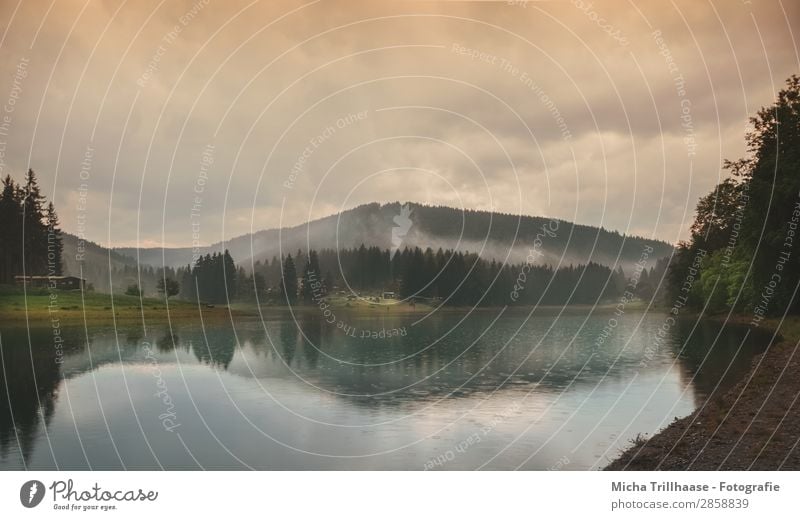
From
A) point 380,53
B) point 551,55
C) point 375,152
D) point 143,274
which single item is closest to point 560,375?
point 551,55

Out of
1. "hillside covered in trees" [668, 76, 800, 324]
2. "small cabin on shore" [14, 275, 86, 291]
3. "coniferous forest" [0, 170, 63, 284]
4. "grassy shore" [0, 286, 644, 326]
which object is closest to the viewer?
"hillside covered in trees" [668, 76, 800, 324]

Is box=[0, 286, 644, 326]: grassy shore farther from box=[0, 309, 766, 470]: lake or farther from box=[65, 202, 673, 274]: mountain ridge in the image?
box=[65, 202, 673, 274]: mountain ridge

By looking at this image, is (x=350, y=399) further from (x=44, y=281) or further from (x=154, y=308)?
(x=154, y=308)

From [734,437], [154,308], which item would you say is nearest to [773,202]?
[734,437]

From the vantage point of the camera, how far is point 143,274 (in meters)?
131

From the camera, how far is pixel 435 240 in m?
157

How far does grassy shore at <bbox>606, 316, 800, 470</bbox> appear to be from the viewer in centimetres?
1439

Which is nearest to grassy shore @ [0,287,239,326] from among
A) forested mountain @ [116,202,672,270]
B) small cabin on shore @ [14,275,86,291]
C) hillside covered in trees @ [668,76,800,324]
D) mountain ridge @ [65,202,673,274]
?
small cabin on shore @ [14,275,86,291]

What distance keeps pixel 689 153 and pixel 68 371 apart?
3628 centimetres

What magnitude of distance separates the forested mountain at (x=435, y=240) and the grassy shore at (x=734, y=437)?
94.7 meters

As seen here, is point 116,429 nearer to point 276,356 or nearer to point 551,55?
point 276,356

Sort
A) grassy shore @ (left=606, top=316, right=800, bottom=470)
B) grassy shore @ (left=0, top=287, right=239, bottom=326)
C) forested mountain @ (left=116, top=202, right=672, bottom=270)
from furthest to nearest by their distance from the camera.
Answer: forested mountain @ (left=116, top=202, right=672, bottom=270) < grassy shore @ (left=0, top=287, right=239, bottom=326) < grassy shore @ (left=606, top=316, right=800, bottom=470)

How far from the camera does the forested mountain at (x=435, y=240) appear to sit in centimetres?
12738

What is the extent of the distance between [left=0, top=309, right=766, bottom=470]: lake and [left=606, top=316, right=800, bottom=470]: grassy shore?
0.84 m
